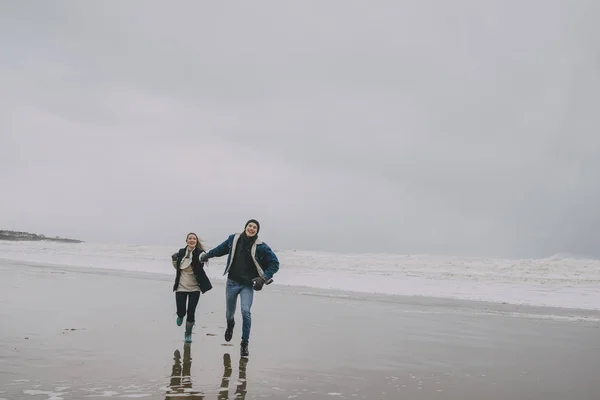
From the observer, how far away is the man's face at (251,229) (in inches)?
335

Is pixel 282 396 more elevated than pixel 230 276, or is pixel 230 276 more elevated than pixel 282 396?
pixel 230 276

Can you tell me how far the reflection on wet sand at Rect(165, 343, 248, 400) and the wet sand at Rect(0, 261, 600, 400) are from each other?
1cm

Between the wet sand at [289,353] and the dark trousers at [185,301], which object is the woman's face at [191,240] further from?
the wet sand at [289,353]

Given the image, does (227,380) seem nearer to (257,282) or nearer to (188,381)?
(188,381)

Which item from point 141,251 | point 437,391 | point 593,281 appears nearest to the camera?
point 437,391

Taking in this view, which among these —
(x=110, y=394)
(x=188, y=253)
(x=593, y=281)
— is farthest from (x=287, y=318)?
(x=593, y=281)

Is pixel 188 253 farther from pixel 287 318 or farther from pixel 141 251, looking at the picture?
pixel 141 251

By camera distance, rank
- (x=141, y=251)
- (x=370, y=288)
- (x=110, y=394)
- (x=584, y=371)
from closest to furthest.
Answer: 1. (x=110, y=394)
2. (x=584, y=371)
3. (x=370, y=288)
4. (x=141, y=251)

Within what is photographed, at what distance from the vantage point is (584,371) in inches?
324

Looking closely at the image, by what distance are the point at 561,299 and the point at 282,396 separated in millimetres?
18378

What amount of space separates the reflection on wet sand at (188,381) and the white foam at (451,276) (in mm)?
15744

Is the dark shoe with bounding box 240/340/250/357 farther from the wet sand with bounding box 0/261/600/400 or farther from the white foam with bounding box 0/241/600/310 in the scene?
the white foam with bounding box 0/241/600/310

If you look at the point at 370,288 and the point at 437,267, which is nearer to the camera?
the point at 370,288

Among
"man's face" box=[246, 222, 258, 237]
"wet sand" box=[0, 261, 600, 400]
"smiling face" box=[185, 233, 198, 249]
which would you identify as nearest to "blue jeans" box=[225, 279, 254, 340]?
"wet sand" box=[0, 261, 600, 400]
